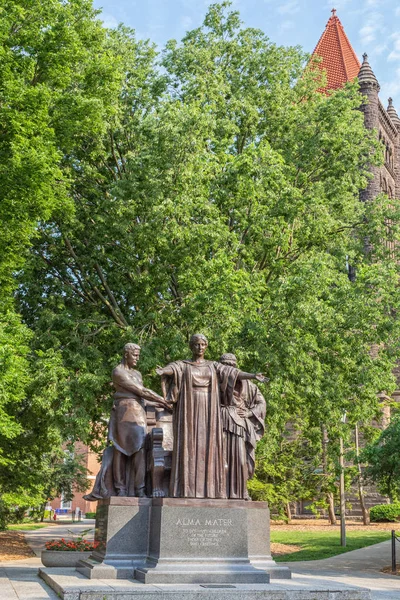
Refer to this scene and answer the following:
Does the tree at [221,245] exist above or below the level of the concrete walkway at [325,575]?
above

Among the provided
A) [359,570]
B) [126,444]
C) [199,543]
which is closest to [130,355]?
[126,444]

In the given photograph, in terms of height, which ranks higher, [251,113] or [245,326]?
[251,113]

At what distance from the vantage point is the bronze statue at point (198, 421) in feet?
35.7

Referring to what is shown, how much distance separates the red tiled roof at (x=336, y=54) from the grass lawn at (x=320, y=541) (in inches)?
1319

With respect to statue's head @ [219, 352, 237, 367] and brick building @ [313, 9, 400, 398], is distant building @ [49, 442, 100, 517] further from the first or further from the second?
statue's head @ [219, 352, 237, 367]

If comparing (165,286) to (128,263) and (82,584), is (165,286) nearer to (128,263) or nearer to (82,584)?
(128,263)

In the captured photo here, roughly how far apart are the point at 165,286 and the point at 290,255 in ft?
17.1

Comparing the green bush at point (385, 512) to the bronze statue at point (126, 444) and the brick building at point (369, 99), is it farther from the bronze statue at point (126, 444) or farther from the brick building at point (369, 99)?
the bronze statue at point (126, 444)

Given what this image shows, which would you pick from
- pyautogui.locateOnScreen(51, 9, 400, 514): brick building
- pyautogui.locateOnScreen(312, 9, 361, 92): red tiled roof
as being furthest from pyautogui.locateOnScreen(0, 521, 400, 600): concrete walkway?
pyautogui.locateOnScreen(312, 9, 361, 92): red tiled roof

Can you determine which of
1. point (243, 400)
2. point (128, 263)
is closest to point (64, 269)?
point (128, 263)

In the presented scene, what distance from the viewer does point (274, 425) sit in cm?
2070

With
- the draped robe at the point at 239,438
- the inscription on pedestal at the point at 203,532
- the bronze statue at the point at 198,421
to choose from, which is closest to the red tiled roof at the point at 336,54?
the draped robe at the point at 239,438

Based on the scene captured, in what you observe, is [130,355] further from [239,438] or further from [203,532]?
[203,532]

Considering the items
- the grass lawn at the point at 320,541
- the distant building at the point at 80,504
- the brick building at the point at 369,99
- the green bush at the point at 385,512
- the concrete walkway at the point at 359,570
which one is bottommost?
the concrete walkway at the point at 359,570
